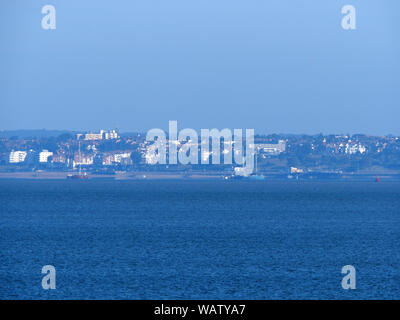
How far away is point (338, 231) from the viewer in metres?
73.4

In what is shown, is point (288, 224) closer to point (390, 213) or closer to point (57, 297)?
point (390, 213)

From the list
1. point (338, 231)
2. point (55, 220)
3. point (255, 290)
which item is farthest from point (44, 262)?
point (55, 220)

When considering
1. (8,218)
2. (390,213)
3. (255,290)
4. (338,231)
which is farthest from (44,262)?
(390,213)

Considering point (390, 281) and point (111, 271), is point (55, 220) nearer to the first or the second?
point (111, 271)

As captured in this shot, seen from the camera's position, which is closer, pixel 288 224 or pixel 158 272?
pixel 158 272

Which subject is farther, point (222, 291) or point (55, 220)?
point (55, 220)

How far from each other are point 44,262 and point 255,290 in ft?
56.4
